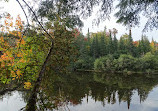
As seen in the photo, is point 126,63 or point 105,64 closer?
point 126,63

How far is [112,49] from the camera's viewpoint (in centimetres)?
4516

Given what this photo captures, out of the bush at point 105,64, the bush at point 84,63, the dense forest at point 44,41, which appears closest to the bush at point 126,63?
the bush at point 105,64

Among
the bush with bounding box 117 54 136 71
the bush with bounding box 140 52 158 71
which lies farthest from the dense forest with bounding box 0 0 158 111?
the bush with bounding box 140 52 158 71

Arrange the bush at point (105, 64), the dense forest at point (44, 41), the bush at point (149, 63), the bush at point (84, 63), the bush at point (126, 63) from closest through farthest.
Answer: the dense forest at point (44, 41), the bush at point (149, 63), the bush at point (126, 63), the bush at point (105, 64), the bush at point (84, 63)

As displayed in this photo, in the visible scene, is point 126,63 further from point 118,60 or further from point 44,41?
point 44,41

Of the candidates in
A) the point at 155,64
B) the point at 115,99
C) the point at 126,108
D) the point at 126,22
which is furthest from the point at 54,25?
the point at 155,64

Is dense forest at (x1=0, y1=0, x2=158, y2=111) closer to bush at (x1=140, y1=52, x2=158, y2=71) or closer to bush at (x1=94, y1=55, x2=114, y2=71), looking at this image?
bush at (x1=94, y1=55, x2=114, y2=71)

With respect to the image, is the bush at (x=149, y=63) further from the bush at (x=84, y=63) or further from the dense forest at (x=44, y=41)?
the dense forest at (x=44, y=41)

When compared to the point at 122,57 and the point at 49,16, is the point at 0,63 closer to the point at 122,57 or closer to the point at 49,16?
the point at 49,16

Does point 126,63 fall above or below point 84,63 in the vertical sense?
below

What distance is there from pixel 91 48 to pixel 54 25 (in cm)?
4377

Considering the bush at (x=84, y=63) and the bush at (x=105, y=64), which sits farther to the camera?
the bush at (x=84, y=63)

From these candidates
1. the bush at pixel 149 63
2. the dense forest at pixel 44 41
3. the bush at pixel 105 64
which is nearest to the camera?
the dense forest at pixel 44 41

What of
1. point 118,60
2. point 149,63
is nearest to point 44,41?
point 118,60
